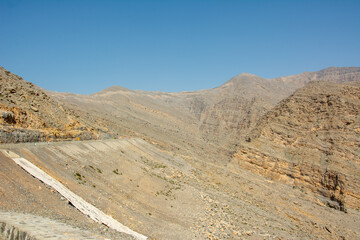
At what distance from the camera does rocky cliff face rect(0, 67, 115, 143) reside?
17109 millimetres

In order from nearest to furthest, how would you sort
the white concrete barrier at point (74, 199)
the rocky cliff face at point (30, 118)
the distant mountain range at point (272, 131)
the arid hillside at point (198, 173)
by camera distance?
1. the white concrete barrier at point (74, 199)
2. the arid hillside at point (198, 173)
3. the rocky cliff face at point (30, 118)
4. the distant mountain range at point (272, 131)

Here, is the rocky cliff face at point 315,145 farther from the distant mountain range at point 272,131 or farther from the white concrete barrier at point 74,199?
the white concrete barrier at point 74,199

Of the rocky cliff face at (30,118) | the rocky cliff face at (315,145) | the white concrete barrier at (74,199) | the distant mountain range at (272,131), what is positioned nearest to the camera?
the white concrete barrier at (74,199)

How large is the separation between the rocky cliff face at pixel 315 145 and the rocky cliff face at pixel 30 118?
2294cm

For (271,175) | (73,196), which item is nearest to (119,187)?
(73,196)

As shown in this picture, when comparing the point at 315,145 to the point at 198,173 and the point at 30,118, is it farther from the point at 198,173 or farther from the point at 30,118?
the point at 30,118

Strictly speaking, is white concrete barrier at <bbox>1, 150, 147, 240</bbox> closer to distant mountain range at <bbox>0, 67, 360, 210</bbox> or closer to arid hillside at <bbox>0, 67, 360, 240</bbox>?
arid hillside at <bbox>0, 67, 360, 240</bbox>

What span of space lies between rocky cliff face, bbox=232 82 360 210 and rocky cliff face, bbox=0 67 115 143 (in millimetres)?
22945

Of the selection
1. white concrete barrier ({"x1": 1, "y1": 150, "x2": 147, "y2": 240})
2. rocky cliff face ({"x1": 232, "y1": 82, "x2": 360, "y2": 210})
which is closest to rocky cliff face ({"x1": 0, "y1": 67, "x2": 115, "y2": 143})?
white concrete barrier ({"x1": 1, "y1": 150, "x2": 147, "y2": 240})

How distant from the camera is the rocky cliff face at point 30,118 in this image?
17.1 meters

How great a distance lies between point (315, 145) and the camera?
114 ft

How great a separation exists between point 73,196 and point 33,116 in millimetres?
10648

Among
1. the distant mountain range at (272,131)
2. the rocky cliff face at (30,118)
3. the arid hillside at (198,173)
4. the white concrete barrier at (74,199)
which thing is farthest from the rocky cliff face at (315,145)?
the white concrete barrier at (74,199)

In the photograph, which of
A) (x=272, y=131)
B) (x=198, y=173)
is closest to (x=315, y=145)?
(x=272, y=131)
